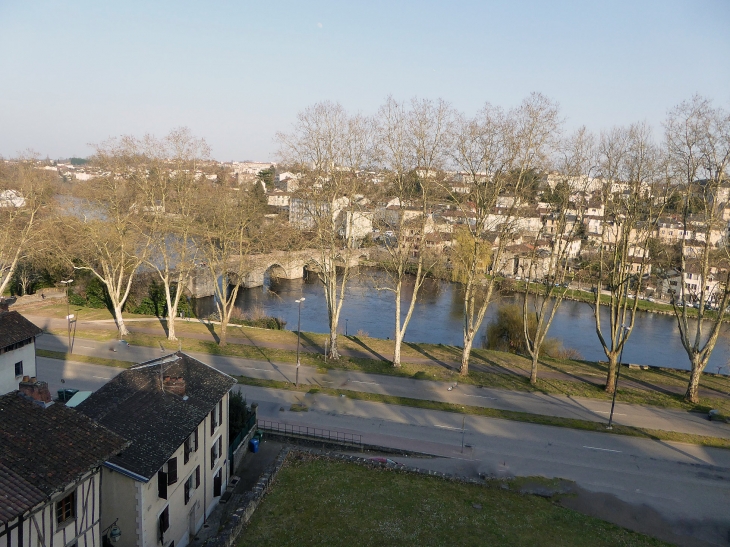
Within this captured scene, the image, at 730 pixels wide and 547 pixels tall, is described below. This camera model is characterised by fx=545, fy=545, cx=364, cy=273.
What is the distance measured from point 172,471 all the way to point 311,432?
632 cm

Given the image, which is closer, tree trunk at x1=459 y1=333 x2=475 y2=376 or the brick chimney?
the brick chimney

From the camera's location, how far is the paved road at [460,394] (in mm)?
19969

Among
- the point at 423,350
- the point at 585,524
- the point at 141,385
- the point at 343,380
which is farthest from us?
the point at 423,350

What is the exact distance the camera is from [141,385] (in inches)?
570

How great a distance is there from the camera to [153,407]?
44.2 feet

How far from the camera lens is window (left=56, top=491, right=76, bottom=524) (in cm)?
→ 947

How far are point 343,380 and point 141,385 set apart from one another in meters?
10.0

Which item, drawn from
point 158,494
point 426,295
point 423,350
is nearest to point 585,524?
point 158,494

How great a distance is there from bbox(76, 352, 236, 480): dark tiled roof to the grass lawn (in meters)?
2.81

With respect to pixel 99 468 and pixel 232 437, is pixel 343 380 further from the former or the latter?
pixel 99 468

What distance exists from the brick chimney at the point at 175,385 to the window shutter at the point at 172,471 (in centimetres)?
232

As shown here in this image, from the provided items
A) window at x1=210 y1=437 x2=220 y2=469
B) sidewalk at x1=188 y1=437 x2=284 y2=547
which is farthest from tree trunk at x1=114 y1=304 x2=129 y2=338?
window at x1=210 y1=437 x2=220 y2=469

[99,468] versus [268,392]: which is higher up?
[99,468]

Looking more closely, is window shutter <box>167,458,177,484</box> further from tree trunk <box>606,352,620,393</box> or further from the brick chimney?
tree trunk <box>606,352,620,393</box>
